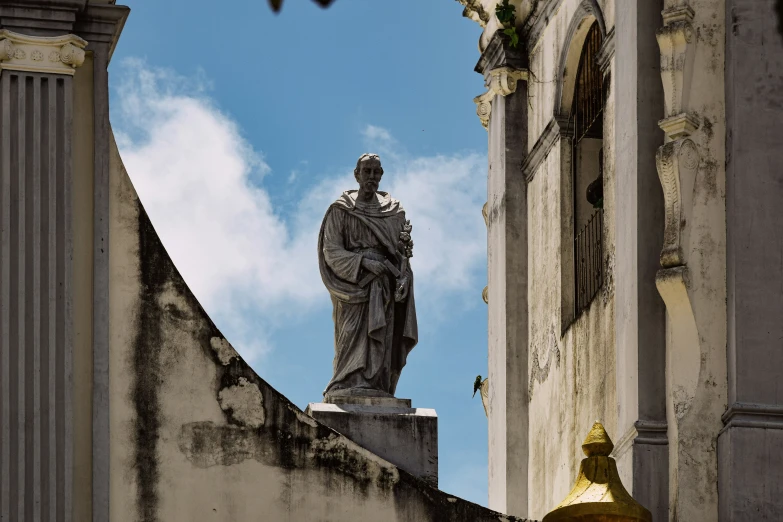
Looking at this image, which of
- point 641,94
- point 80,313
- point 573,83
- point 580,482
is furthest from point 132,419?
point 573,83

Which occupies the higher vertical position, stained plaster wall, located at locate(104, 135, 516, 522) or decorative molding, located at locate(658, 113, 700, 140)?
decorative molding, located at locate(658, 113, 700, 140)

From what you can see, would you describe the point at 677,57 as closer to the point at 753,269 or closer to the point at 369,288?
the point at 753,269

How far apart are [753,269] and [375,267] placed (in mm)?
3223

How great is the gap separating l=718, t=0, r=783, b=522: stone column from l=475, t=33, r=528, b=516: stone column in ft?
17.8

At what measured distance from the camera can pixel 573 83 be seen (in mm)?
21969

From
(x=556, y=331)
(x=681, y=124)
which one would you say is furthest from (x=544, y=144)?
(x=681, y=124)

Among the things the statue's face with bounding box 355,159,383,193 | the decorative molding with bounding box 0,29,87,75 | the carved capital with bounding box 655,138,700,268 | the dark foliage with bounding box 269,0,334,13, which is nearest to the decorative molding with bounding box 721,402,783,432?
the carved capital with bounding box 655,138,700,268

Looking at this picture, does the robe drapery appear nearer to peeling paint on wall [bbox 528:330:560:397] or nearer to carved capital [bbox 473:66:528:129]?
peeling paint on wall [bbox 528:330:560:397]

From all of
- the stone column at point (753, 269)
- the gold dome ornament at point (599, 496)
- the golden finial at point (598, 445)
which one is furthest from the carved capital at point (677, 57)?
the gold dome ornament at point (599, 496)

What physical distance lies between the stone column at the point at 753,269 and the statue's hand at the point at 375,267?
2906 millimetres

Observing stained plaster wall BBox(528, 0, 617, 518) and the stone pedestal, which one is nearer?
the stone pedestal

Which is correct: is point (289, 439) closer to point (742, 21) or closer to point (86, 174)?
point (86, 174)

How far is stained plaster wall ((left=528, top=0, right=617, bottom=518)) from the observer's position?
20.0 m

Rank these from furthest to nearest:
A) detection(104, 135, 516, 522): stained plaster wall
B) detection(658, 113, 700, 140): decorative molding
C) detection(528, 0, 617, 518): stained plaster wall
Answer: detection(528, 0, 617, 518): stained plaster wall < detection(658, 113, 700, 140): decorative molding < detection(104, 135, 516, 522): stained plaster wall
